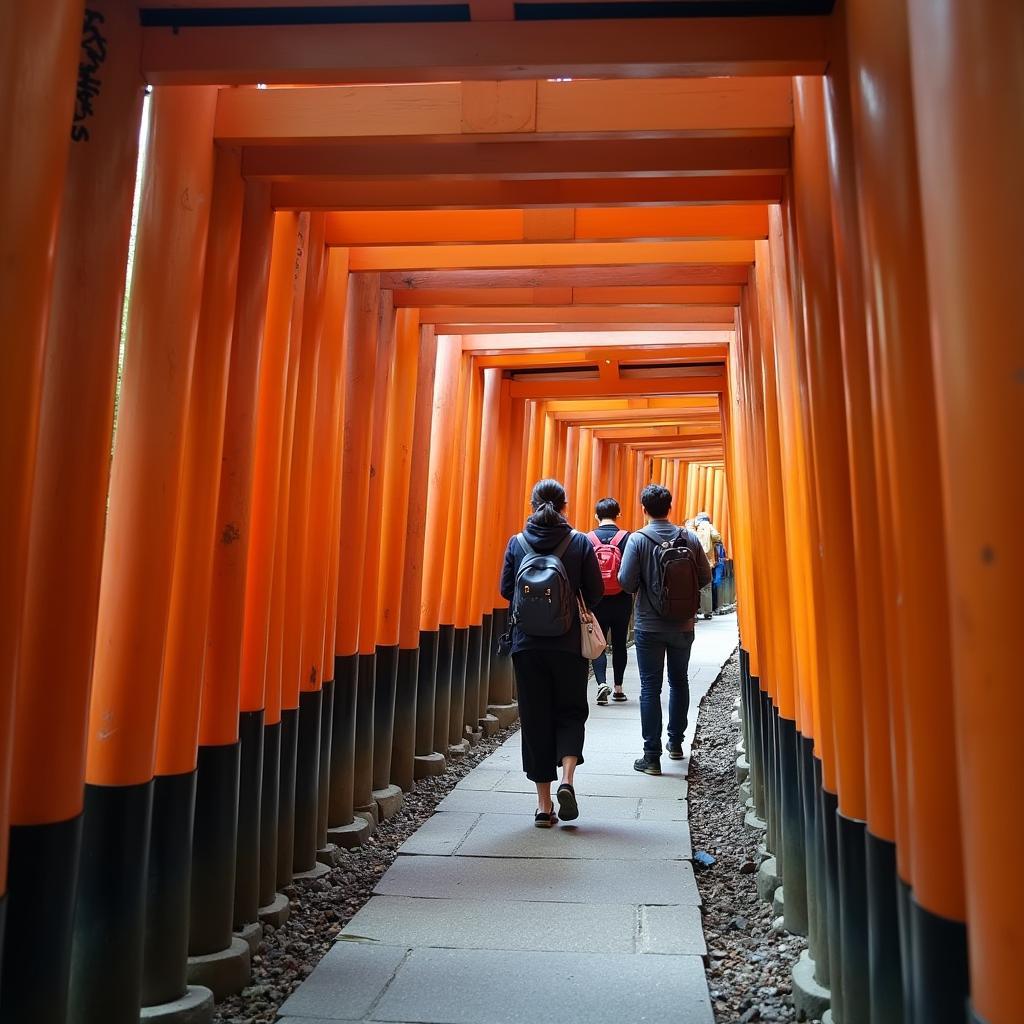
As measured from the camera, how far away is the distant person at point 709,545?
15767 mm

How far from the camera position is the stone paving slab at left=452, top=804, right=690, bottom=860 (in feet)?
16.6

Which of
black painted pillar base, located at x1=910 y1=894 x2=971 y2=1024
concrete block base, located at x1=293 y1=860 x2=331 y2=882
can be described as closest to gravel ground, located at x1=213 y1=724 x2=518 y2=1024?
concrete block base, located at x1=293 y1=860 x2=331 y2=882

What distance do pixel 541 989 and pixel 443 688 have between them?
13.6ft

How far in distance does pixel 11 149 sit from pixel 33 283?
0.25m

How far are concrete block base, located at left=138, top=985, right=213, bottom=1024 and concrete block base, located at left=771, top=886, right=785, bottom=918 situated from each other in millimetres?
2243

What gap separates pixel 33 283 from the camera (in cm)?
202

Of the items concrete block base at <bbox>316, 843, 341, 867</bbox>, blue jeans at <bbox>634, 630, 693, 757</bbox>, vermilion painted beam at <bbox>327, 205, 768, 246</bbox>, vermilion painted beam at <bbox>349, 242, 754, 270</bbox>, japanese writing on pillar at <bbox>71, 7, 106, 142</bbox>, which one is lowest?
concrete block base at <bbox>316, 843, 341, 867</bbox>

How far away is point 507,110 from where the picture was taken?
3.42 metres

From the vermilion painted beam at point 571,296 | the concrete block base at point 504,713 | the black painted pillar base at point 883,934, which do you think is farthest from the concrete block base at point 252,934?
the concrete block base at point 504,713

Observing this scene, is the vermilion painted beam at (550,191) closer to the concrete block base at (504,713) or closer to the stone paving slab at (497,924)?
the stone paving slab at (497,924)

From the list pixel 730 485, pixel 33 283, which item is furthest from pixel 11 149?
pixel 730 485

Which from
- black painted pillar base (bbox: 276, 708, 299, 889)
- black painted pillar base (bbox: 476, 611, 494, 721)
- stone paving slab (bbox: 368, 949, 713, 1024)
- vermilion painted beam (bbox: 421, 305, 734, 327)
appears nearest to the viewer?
stone paving slab (bbox: 368, 949, 713, 1024)

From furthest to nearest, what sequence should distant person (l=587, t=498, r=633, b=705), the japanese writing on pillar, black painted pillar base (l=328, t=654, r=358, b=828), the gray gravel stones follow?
distant person (l=587, t=498, r=633, b=705) < black painted pillar base (l=328, t=654, r=358, b=828) < the gray gravel stones < the japanese writing on pillar

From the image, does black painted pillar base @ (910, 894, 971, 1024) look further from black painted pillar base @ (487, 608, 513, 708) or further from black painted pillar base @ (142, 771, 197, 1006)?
black painted pillar base @ (487, 608, 513, 708)
